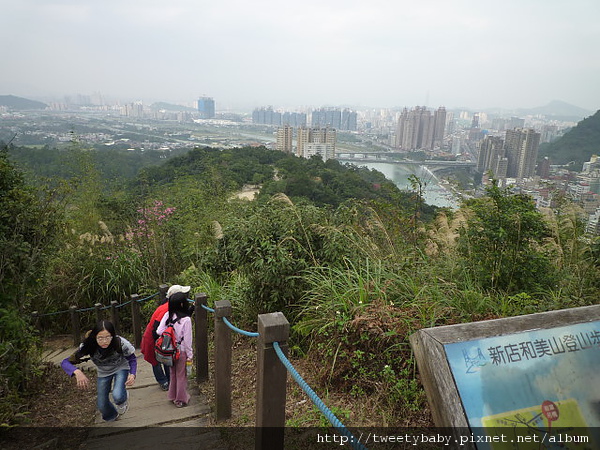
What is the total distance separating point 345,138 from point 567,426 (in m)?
90.5

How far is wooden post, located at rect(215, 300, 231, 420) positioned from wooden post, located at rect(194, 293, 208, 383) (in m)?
0.56

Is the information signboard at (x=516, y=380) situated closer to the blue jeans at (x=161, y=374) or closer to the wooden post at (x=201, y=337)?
the wooden post at (x=201, y=337)

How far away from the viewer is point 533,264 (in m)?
3.10

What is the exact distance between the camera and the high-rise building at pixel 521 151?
1495 cm

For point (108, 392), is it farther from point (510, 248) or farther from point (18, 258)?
point (510, 248)

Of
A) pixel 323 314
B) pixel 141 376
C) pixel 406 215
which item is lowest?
pixel 141 376

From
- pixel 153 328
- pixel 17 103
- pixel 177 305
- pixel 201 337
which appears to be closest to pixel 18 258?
pixel 153 328

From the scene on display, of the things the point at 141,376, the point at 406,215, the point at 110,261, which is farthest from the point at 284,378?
the point at 110,261

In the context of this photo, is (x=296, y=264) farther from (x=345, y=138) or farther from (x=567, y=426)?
(x=345, y=138)

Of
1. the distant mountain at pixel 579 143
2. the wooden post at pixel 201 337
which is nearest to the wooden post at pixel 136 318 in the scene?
the wooden post at pixel 201 337

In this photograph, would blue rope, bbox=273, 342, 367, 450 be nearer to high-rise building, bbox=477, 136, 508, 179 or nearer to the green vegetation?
the green vegetation

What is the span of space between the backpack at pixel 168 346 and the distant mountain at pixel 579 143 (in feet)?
79.1

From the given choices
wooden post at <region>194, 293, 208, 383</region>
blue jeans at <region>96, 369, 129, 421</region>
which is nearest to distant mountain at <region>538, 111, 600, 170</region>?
wooden post at <region>194, 293, 208, 383</region>

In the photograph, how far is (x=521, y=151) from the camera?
18125 millimetres
